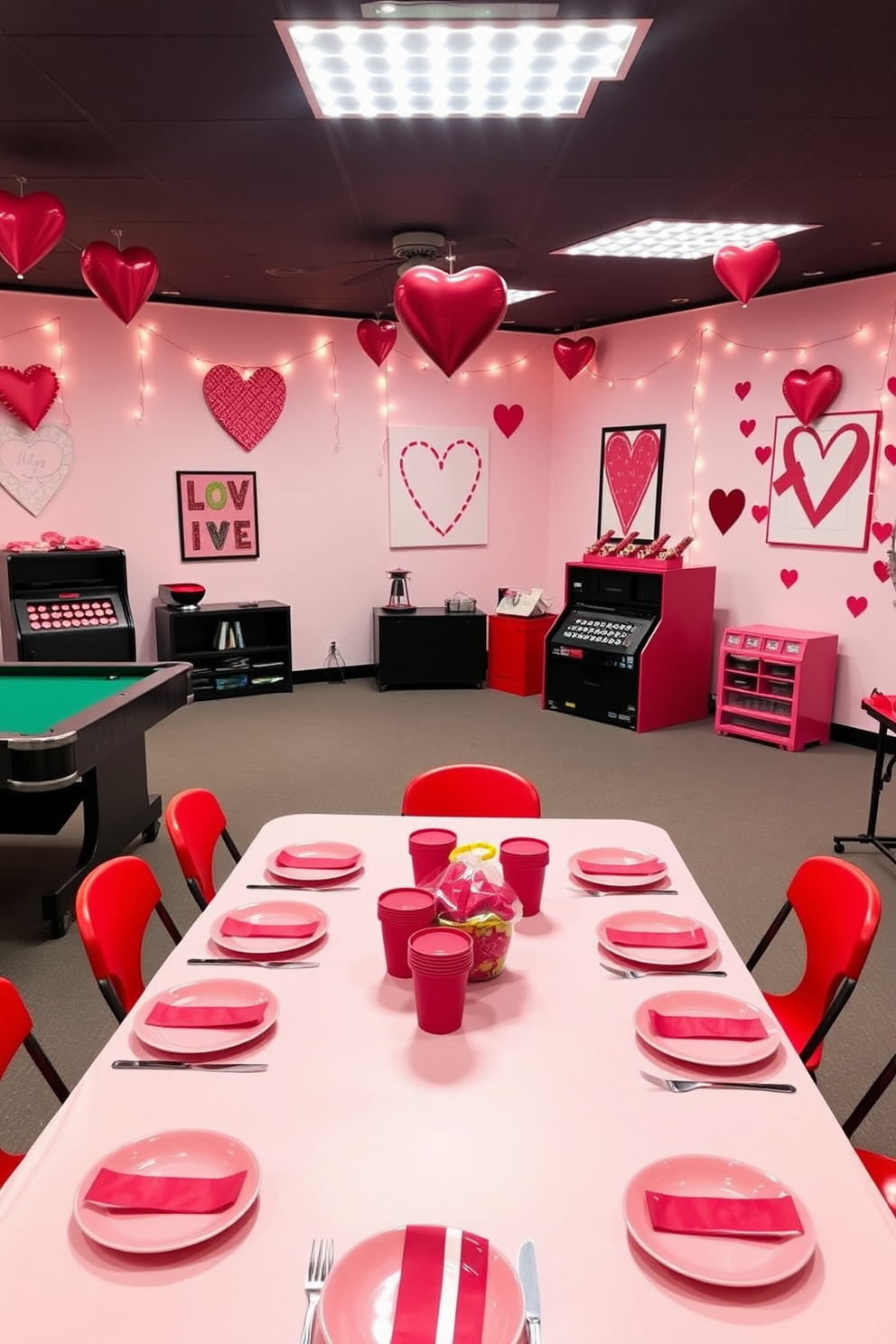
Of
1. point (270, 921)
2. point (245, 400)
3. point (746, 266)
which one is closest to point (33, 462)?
point (245, 400)

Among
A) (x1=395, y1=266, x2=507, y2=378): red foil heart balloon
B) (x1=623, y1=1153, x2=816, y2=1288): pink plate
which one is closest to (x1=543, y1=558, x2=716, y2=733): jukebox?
(x1=395, y1=266, x2=507, y2=378): red foil heart balloon

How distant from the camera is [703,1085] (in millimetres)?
1337

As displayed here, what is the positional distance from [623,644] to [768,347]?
228cm

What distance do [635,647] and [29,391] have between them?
4536 mm

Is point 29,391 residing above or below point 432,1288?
above

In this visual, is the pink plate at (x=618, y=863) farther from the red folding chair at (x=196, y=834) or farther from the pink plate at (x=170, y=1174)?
the pink plate at (x=170, y=1174)

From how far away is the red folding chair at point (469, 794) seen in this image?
2598mm

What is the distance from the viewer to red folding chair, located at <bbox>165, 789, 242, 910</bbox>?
7.22 ft

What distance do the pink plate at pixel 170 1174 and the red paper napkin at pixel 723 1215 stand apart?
506 millimetres

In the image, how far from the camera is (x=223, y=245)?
16.4ft

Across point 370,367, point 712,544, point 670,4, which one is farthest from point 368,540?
point 670,4

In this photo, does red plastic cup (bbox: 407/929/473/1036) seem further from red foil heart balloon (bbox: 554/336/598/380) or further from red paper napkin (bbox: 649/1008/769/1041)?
red foil heart balloon (bbox: 554/336/598/380)

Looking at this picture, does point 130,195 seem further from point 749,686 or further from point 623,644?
point 749,686

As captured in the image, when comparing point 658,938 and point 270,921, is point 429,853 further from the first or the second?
point 658,938
